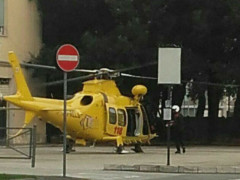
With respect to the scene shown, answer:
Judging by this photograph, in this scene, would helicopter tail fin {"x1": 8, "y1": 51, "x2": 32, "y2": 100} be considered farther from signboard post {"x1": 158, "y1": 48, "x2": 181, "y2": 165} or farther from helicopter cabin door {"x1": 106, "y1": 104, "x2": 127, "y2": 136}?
signboard post {"x1": 158, "y1": 48, "x2": 181, "y2": 165}

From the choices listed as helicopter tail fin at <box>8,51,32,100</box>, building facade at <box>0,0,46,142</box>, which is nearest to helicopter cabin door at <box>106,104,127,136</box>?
helicopter tail fin at <box>8,51,32,100</box>

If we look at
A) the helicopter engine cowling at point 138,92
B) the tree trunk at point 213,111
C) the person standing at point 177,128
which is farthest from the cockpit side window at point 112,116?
the tree trunk at point 213,111

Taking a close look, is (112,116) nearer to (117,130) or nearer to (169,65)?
(117,130)

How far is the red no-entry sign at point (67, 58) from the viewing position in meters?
19.4

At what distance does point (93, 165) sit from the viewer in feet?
83.6

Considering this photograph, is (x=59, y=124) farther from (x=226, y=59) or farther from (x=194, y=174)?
(x=226, y=59)

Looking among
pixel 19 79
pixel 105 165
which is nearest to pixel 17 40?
pixel 19 79

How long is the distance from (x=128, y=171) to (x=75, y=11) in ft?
79.1

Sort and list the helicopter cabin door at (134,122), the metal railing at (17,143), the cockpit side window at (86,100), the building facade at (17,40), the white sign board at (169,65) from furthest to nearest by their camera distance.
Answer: the building facade at (17,40) < the helicopter cabin door at (134,122) < the cockpit side window at (86,100) < the metal railing at (17,143) < the white sign board at (169,65)

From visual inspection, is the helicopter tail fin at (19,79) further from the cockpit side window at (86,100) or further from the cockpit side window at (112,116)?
the cockpit side window at (112,116)

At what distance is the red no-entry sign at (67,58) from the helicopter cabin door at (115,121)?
41.4 ft

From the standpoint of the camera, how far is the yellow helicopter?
3059 centimetres

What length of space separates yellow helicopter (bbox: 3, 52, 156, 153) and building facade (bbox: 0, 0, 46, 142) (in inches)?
497

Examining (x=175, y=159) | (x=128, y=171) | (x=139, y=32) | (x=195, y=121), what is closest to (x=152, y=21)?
(x=139, y=32)
